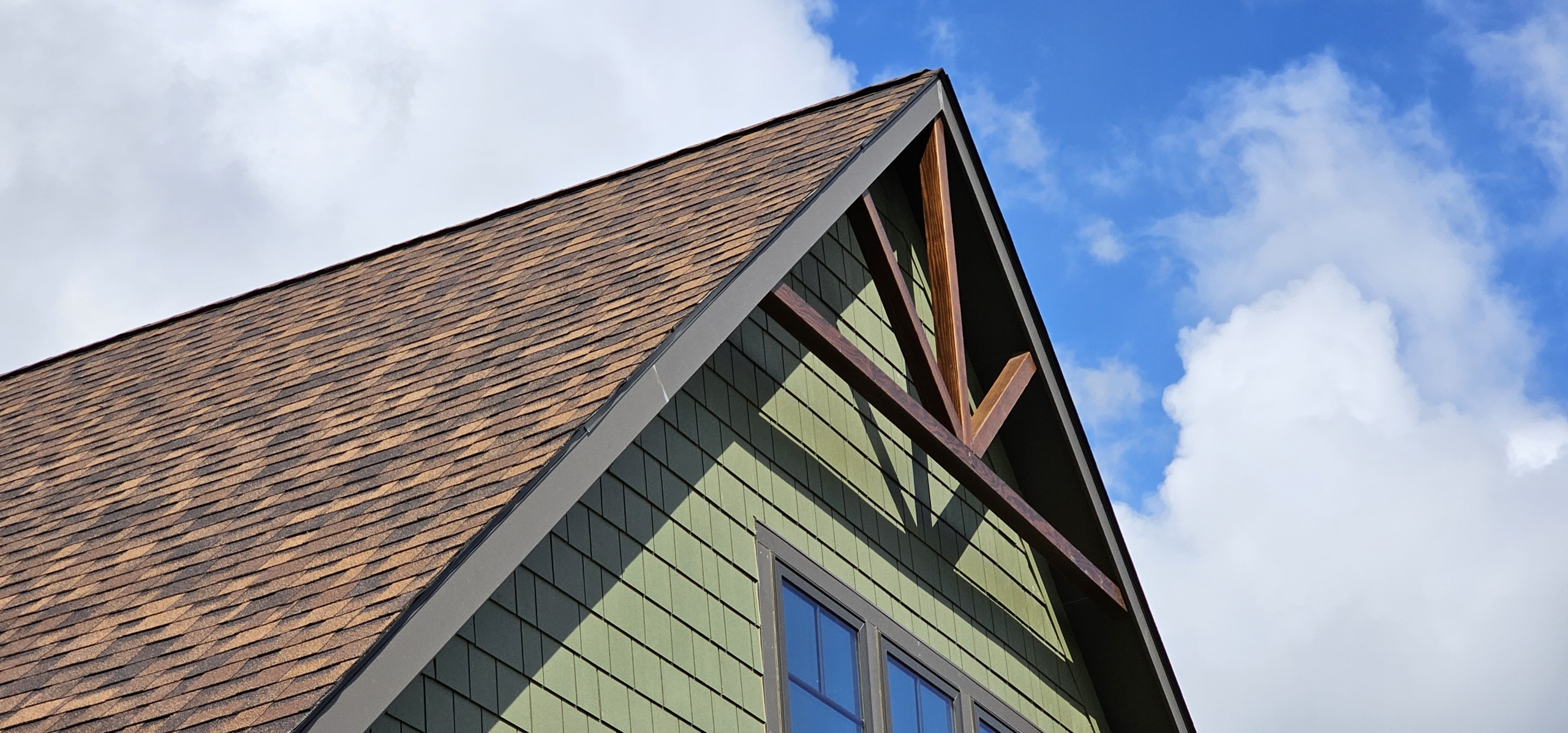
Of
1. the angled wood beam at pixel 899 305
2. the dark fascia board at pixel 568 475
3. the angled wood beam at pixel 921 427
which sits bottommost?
the dark fascia board at pixel 568 475

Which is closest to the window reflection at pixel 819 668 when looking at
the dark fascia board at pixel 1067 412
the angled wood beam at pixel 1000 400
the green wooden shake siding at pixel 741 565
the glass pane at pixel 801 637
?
the glass pane at pixel 801 637

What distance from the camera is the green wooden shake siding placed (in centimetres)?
605

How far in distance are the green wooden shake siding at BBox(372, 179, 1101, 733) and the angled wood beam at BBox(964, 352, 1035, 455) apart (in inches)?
16.1

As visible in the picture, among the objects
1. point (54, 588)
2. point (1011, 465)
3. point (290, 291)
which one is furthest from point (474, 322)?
point (1011, 465)

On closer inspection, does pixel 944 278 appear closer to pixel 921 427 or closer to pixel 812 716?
pixel 921 427

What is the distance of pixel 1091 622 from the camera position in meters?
10.4

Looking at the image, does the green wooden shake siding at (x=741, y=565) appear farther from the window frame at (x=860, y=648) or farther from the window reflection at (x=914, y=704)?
the window reflection at (x=914, y=704)

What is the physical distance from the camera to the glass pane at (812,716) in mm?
7469

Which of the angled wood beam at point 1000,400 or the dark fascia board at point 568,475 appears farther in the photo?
the angled wood beam at point 1000,400

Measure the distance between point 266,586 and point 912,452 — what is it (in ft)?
14.9

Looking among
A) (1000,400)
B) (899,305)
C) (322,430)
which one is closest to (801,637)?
(899,305)

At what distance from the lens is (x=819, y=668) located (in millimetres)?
7746

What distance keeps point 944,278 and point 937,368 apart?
616 mm

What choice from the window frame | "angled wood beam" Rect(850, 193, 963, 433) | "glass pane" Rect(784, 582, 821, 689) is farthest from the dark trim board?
"glass pane" Rect(784, 582, 821, 689)
